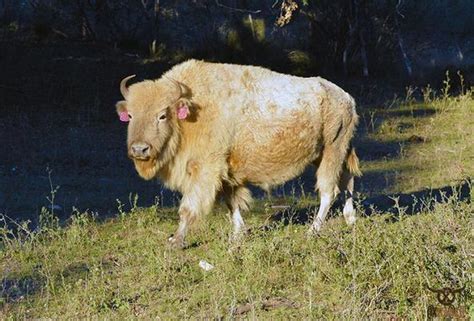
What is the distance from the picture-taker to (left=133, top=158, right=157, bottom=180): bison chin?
10117mm

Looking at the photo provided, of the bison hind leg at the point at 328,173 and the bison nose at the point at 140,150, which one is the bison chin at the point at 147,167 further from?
the bison hind leg at the point at 328,173

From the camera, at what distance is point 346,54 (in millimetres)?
23891

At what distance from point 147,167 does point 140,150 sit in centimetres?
33

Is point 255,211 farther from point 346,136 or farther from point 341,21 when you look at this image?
point 341,21

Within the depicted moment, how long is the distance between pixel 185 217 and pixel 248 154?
100cm

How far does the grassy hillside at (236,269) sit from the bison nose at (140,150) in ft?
3.10

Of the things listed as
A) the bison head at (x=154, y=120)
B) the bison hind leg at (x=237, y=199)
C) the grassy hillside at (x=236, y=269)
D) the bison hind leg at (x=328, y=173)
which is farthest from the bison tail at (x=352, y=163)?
the bison head at (x=154, y=120)

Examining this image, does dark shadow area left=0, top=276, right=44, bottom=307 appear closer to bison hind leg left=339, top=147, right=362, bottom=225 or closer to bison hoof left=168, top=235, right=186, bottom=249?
bison hoof left=168, top=235, right=186, bottom=249

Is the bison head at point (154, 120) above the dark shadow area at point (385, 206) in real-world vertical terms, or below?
above

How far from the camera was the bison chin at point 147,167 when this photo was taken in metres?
10.1

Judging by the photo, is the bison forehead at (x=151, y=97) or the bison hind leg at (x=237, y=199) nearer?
the bison forehead at (x=151, y=97)

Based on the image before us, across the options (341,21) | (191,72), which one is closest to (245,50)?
(341,21)

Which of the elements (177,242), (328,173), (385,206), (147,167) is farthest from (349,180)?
(147,167)

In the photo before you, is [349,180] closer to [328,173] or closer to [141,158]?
[328,173]
